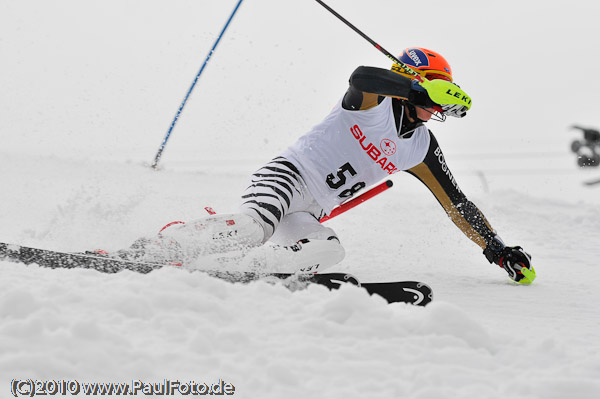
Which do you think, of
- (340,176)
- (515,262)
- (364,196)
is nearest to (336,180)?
(340,176)

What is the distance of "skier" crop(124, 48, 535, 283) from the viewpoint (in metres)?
2.86

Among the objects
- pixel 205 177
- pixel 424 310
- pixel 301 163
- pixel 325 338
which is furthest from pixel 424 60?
pixel 205 177

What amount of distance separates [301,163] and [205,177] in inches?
182

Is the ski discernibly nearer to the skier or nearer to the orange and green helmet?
the skier

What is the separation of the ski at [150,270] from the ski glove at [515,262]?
1195 mm

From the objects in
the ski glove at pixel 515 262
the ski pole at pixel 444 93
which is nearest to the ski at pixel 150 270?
the ski pole at pixel 444 93

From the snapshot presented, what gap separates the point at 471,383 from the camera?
A: 4.77 feet

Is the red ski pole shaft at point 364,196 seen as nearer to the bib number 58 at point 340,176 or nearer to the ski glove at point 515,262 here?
the bib number 58 at point 340,176

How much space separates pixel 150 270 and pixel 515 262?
2245 mm

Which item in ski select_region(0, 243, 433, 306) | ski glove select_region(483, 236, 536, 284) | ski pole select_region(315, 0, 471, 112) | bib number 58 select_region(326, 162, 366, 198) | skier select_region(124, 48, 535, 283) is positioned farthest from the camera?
ski glove select_region(483, 236, 536, 284)

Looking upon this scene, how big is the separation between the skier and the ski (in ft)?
0.73

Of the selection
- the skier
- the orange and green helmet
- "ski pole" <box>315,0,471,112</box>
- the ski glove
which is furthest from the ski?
the orange and green helmet

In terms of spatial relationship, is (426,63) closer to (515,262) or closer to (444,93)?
(444,93)

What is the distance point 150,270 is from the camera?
253cm
